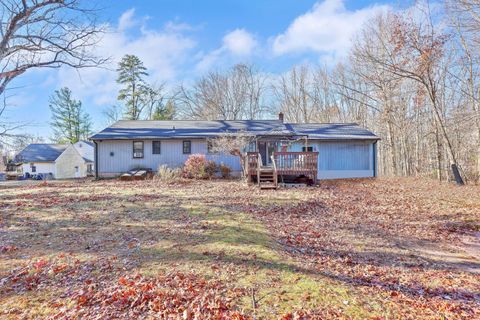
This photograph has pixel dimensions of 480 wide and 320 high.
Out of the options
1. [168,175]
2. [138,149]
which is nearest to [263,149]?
→ [168,175]

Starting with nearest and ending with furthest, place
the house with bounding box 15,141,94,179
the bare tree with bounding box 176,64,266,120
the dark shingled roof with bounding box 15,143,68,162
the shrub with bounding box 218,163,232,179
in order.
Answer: the shrub with bounding box 218,163,232,179 → the house with bounding box 15,141,94,179 → the dark shingled roof with bounding box 15,143,68,162 → the bare tree with bounding box 176,64,266,120

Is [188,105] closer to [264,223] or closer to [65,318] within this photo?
[264,223]

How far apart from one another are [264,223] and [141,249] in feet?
9.80

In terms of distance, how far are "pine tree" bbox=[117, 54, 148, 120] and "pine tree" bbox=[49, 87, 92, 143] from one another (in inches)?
348

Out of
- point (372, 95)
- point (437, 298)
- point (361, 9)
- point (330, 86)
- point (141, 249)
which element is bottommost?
point (437, 298)

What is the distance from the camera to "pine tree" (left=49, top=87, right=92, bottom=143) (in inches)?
1409

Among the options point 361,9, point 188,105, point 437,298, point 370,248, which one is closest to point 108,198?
point 370,248

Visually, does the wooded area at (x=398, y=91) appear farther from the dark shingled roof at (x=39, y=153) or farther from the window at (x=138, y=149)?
the dark shingled roof at (x=39, y=153)

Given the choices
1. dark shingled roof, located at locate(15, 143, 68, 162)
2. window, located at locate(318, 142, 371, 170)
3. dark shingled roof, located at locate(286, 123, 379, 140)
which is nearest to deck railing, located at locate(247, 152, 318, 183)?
dark shingled roof, located at locate(286, 123, 379, 140)

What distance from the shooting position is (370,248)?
518cm

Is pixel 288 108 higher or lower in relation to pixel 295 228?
higher

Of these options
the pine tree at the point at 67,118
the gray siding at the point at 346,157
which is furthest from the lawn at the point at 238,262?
the pine tree at the point at 67,118

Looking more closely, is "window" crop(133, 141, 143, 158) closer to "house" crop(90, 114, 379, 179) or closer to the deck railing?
"house" crop(90, 114, 379, 179)

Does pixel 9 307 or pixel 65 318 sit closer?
pixel 65 318
